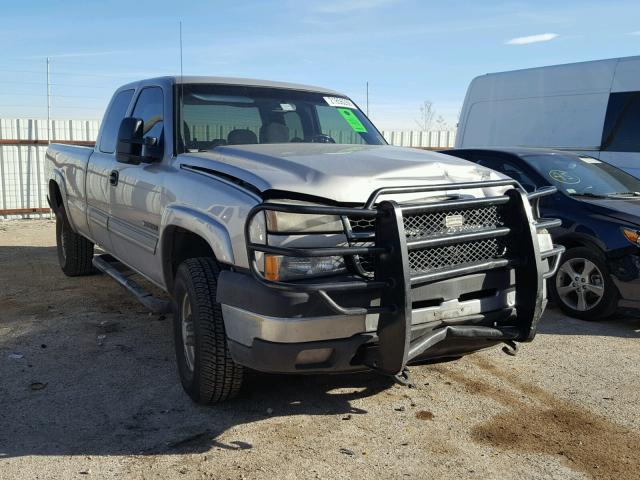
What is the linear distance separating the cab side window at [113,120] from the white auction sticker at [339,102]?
175 cm

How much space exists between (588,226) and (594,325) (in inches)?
35.0

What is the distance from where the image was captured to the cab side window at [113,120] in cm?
574

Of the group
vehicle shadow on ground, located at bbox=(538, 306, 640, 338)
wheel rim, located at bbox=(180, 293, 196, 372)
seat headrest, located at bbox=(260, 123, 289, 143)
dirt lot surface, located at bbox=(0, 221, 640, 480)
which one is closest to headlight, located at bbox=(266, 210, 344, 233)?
wheel rim, located at bbox=(180, 293, 196, 372)

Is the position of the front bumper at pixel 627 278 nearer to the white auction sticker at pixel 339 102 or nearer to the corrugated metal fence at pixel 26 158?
the white auction sticker at pixel 339 102

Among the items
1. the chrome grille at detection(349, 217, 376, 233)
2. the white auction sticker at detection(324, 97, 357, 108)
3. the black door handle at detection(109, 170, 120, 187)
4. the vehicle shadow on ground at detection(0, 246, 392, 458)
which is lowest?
the vehicle shadow on ground at detection(0, 246, 392, 458)

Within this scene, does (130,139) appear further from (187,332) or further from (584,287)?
(584,287)

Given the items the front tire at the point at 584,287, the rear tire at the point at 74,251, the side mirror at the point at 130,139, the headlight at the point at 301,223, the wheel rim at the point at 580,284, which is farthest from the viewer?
the rear tire at the point at 74,251

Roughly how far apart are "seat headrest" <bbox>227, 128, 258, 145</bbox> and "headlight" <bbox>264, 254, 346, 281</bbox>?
167 centimetres

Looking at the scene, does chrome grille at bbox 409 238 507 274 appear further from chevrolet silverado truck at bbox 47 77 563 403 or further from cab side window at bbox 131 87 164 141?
cab side window at bbox 131 87 164 141

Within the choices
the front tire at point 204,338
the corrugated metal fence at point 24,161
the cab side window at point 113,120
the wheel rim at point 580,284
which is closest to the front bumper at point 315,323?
the front tire at point 204,338

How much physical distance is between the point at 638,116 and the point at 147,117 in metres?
6.15

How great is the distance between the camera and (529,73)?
9.41 m

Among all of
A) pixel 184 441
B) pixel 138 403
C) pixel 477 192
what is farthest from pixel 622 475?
pixel 138 403

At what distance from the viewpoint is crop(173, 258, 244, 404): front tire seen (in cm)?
351
